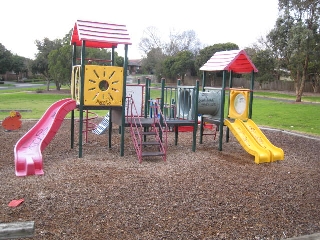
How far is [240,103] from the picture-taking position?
32.7ft

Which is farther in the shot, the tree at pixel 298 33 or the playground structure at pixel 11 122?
the tree at pixel 298 33

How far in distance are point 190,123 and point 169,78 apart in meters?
47.7

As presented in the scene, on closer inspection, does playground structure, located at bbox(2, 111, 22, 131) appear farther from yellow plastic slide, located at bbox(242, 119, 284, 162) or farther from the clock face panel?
yellow plastic slide, located at bbox(242, 119, 284, 162)

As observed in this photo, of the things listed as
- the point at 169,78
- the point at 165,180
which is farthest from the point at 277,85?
the point at 165,180

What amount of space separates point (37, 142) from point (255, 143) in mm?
5177

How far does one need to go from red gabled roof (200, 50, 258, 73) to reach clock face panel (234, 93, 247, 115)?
2.66 feet

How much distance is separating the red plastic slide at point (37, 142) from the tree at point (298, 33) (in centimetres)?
2364

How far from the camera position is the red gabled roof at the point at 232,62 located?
30.7 ft

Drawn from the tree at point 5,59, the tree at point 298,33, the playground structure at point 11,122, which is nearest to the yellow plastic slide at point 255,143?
the playground structure at point 11,122

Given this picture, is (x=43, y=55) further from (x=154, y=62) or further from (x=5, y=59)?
(x=154, y=62)

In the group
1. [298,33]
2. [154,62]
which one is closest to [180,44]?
[154,62]

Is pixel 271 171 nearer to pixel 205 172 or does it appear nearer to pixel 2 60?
pixel 205 172

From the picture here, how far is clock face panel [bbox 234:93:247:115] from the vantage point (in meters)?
9.81

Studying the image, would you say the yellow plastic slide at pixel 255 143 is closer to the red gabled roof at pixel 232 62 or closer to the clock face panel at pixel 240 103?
the clock face panel at pixel 240 103
